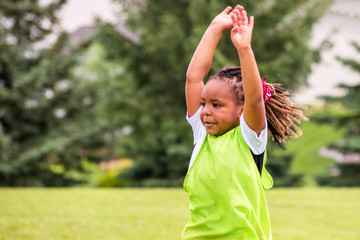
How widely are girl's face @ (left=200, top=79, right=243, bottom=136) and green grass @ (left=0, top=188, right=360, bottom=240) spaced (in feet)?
11.2

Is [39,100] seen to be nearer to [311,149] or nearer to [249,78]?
[311,149]

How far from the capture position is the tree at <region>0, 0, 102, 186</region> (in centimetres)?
1491

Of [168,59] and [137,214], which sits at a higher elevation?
[168,59]

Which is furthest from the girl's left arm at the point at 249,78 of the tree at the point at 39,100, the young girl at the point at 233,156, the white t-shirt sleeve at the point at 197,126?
the tree at the point at 39,100

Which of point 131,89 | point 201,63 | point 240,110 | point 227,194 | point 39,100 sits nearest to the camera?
point 227,194

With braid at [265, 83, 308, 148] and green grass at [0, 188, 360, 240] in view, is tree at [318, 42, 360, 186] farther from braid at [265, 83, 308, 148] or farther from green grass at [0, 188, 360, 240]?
braid at [265, 83, 308, 148]

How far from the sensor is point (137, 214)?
712cm

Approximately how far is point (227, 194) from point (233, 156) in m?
0.18

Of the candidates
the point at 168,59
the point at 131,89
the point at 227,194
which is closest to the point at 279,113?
the point at 227,194

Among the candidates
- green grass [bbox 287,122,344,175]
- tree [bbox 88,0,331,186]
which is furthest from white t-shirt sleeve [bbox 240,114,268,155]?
green grass [bbox 287,122,344,175]

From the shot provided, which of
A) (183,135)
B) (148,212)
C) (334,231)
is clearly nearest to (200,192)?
(334,231)

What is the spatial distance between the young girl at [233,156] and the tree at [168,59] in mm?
11305

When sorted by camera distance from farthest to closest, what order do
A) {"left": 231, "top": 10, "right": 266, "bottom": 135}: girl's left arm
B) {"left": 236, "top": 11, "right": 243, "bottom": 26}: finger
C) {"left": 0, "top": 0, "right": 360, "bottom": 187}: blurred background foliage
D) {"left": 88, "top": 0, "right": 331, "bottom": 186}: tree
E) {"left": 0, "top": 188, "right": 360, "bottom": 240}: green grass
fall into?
{"left": 0, "top": 0, "right": 360, "bottom": 187}: blurred background foliage → {"left": 88, "top": 0, "right": 331, "bottom": 186}: tree → {"left": 0, "top": 188, "right": 360, "bottom": 240}: green grass → {"left": 236, "top": 11, "right": 243, "bottom": 26}: finger → {"left": 231, "top": 10, "right": 266, "bottom": 135}: girl's left arm

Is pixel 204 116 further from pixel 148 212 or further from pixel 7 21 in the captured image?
pixel 7 21
